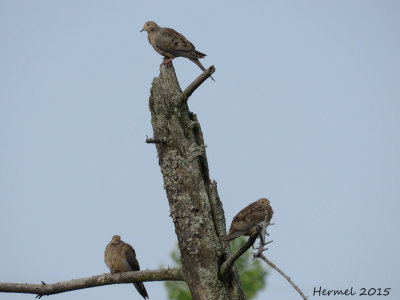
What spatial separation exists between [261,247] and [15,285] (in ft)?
9.67

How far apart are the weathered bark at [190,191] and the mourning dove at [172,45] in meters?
2.81

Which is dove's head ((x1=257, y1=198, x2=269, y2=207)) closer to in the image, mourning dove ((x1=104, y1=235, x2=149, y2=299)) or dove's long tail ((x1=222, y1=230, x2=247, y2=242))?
dove's long tail ((x1=222, y1=230, x2=247, y2=242))

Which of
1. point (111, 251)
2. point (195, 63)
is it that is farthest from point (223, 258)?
point (195, 63)

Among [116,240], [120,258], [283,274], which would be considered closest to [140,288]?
[120,258]

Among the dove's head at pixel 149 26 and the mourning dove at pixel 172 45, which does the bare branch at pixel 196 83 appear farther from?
the dove's head at pixel 149 26

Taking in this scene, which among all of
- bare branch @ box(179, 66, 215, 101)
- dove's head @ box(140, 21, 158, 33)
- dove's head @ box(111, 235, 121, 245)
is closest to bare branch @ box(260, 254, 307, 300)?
bare branch @ box(179, 66, 215, 101)

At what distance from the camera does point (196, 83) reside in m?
7.57

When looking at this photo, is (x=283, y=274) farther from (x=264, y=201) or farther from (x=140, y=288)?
(x=140, y=288)

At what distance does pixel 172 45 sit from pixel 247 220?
14.5ft

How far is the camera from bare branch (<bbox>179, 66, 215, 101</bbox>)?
7383 mm

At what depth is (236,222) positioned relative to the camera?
299 inches

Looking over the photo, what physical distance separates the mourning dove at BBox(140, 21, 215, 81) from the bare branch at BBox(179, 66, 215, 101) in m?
2.93

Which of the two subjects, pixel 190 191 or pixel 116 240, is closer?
pixel 190 191

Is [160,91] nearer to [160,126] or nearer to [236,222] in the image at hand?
[160,126]
